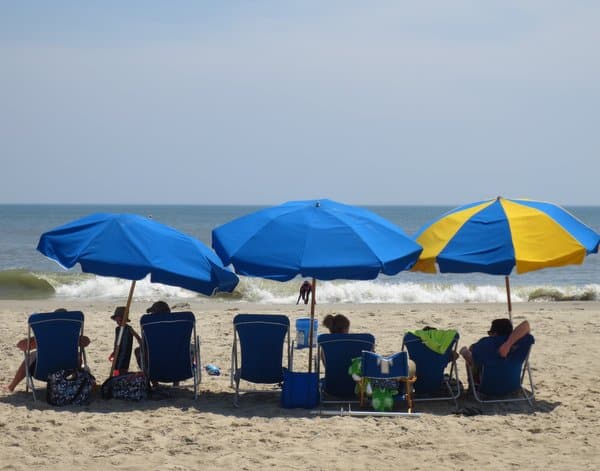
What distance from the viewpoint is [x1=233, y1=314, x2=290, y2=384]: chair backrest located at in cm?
656

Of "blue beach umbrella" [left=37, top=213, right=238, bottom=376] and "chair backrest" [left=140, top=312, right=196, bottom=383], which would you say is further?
"chair backrest" [left=140, top=312, right=196, bottom=383]

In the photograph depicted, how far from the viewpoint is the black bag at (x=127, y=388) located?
6.64 metres

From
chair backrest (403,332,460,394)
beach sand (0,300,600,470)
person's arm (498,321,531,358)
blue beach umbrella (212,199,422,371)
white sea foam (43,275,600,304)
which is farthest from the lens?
white sea foam (43,275,600,304)

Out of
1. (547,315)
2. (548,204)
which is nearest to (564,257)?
(548,204)

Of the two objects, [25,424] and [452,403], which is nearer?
[25,424]

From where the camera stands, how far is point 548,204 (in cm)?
697

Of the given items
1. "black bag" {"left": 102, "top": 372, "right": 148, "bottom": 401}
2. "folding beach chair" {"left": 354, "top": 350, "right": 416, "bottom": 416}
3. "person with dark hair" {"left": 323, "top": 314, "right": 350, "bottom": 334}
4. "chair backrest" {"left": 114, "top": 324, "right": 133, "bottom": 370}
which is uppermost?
"person with dark hair" {"left": 323, "top": 314, "right": 350, "bottom": 334}

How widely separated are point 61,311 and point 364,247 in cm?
256

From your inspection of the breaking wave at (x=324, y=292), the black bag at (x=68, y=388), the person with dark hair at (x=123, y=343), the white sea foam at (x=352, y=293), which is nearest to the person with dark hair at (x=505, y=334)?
the person with dark hair at (x=123, y=343)

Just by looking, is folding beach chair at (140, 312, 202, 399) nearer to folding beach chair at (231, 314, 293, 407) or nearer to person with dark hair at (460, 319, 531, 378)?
folding beach chair at (231, 314, 293, 407)

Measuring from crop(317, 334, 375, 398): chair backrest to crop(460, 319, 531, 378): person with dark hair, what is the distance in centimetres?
88

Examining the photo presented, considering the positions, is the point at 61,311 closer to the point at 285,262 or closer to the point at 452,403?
the point at 285,262

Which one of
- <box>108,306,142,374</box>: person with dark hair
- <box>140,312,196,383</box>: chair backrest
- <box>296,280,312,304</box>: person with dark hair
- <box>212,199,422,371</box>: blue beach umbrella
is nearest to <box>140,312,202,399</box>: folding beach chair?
<box>140,312,196,383</box>: chair backrest

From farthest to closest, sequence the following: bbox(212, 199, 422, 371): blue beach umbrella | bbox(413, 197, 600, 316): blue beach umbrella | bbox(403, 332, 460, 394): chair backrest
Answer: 1. bbox(403, 332, 460, 394): chair backrest
2. bbox(413, 197, 600, 316): blue beach umbrella
3. bbox(212, 199, 422, 371): blue beach umbrella
